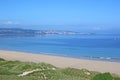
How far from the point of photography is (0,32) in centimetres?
19838

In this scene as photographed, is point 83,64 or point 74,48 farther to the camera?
point 74,48

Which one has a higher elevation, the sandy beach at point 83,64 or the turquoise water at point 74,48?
the sandy beach at point 83,64

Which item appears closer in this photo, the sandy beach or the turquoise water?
the sandy beach

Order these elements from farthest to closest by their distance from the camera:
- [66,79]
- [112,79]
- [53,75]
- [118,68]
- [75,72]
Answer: [118,68] < [75,72] < [53,75] < [66,79] < [112,79]

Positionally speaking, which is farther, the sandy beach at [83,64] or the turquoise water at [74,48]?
the turquoise water at [74,48]

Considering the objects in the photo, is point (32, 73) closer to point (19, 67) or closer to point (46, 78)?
point (46, 78)

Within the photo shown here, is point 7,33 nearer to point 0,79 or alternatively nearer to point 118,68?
point 118,68

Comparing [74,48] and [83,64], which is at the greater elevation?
[83,64]

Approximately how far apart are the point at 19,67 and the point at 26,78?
560 centimetres

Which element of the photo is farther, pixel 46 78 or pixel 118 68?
pixel 118 68

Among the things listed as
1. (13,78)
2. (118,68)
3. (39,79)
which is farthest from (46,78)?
(118,68)

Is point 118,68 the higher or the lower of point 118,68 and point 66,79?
the lower

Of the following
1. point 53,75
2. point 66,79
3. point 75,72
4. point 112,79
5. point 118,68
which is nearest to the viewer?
point 112,79

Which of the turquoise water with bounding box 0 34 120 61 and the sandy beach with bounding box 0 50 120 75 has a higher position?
the sandy beach with bounding box 0 50 120 75
